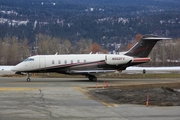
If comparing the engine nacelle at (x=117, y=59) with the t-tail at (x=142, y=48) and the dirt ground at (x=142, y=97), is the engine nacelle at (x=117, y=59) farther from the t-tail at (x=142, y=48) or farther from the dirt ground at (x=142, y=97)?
the dirt ground at (x=142, y=97)

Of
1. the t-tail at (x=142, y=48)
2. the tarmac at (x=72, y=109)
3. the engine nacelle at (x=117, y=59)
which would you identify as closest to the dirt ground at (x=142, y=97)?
the tarmac at (x=72, y=109)

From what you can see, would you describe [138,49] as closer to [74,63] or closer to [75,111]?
[74,63]

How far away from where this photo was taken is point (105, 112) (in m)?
20.1

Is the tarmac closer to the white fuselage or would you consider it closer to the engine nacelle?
the white fuselage

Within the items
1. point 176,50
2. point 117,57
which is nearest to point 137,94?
point 117,57

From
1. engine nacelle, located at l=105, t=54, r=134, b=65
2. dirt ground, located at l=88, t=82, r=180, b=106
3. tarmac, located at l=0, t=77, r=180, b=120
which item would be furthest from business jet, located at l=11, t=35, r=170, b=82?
tarmac, located at l=0, t=77, r=180, b=120

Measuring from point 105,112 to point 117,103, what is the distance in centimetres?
383

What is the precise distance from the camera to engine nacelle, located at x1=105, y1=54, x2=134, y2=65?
4256cm

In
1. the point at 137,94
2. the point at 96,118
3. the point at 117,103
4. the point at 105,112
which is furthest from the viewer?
the point at 137,94

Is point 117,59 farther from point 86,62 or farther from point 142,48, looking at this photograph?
point 86,62

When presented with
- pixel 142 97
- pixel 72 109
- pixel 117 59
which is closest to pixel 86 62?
pixel 117 59

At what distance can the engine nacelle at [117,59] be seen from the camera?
42.6 meters

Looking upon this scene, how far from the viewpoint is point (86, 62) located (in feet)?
142

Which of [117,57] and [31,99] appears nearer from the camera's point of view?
[31,99]
